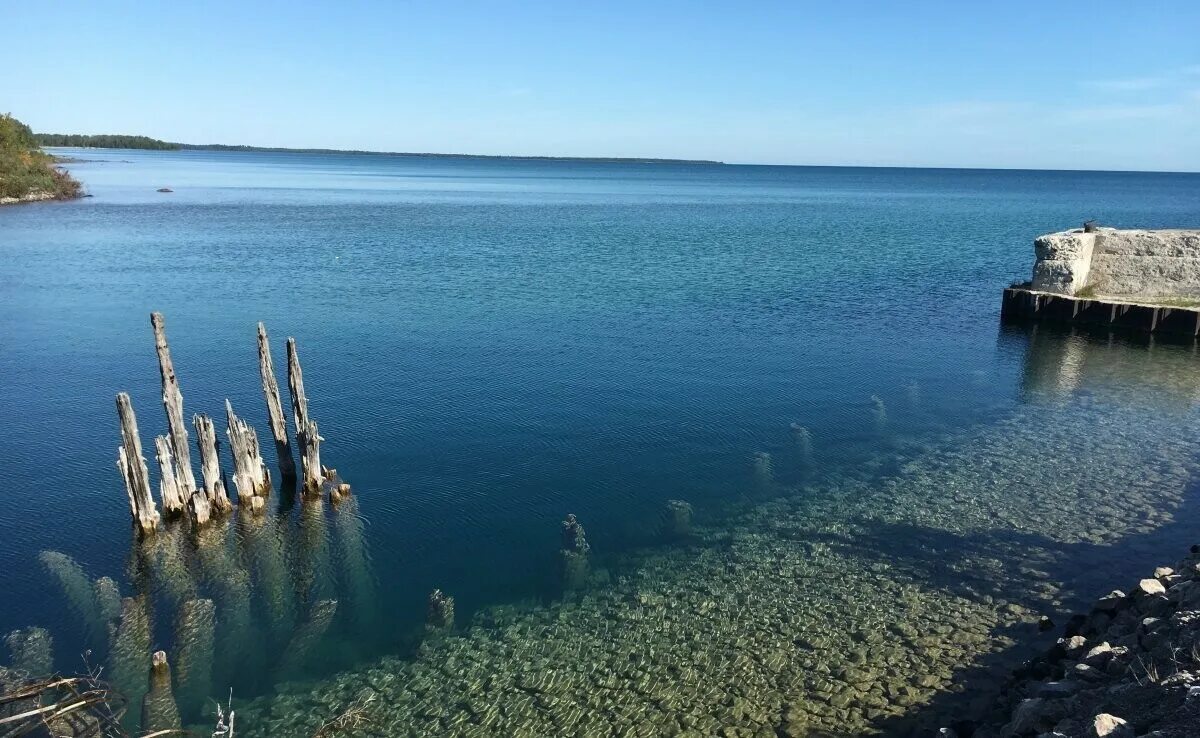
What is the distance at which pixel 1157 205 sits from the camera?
13262cm

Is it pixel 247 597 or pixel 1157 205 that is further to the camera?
pixel 1157 205

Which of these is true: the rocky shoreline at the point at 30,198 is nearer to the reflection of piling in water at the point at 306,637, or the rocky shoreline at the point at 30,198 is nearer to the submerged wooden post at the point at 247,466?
the submerged wooden post at the point at 247,466

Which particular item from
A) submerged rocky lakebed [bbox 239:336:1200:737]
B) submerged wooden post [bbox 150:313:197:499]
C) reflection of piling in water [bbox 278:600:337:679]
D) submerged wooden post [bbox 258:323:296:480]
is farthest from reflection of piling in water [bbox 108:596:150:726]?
submerged wooden post [bbox 258:323:296:480]

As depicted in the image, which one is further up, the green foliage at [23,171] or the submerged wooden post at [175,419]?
the green foliage at [23,171]

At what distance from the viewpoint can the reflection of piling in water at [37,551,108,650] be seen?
48.5ft

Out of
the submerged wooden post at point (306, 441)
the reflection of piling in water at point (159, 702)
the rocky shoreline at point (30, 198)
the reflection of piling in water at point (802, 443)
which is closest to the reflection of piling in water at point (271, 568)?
the submerged wooden post at point (306, 441)

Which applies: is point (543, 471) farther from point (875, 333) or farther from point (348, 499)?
point (875, 333)

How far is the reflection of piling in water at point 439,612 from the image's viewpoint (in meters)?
15.4

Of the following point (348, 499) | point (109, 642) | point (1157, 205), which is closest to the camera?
point (109, 642)

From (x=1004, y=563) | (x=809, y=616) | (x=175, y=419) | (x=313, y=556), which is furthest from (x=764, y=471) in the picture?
(x=175, y=419)

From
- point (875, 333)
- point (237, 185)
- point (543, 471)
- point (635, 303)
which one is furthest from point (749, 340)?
point (237, 185)

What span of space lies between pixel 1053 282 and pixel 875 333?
33.0 ft

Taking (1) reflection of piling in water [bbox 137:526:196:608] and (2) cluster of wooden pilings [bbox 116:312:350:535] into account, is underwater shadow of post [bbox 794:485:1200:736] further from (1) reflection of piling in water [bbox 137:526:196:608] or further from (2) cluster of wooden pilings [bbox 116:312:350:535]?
(1) reflection of piling in water [bbox 137:526:196:608]

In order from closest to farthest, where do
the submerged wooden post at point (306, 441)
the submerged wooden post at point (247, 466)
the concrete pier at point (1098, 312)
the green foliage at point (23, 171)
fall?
the submerged wooden post at point (247, 466) → the submerged wooden post at point (306, 441) → the concrete pier at point (1098, 312) → the green foliage at point (23, 171)
